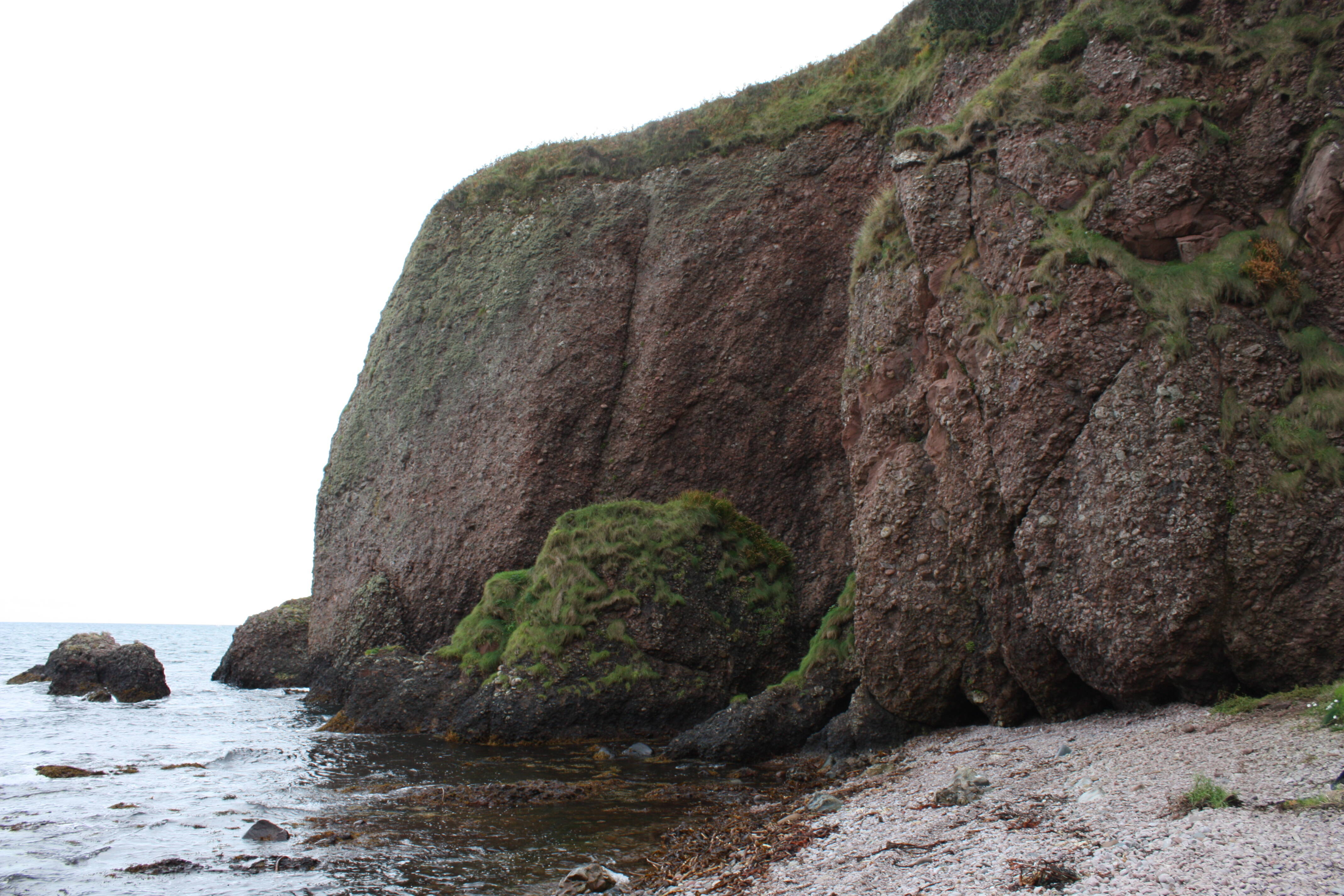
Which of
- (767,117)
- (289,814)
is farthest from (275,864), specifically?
(767,117)

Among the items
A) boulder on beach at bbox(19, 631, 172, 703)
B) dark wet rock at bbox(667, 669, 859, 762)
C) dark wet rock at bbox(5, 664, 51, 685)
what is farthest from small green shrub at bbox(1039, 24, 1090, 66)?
dark wet rock at bbox(5, 664, 51, 685)

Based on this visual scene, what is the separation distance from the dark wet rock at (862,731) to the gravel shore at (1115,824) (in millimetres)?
3283

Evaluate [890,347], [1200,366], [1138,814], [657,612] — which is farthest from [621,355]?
[1138,814]

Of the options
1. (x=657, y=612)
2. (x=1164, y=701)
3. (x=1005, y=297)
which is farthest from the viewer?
(x=657, y=612)

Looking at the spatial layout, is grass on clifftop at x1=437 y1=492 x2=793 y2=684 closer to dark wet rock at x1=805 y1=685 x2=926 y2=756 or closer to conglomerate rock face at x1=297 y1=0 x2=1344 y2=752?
conglomerate rock face at x1=297 y1=0 x2=1344 y2=752

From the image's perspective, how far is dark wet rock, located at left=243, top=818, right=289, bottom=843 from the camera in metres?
9.08

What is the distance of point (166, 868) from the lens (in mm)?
8180

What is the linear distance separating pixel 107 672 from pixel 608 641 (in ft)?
71.2

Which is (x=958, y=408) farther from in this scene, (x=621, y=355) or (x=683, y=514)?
(x=621, y=355)

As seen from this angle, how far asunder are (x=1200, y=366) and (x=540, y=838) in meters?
9.10

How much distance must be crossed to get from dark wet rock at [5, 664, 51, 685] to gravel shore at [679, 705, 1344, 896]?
37.4 metres

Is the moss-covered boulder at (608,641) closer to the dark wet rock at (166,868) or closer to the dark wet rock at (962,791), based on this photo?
the dark wet rock at (166,868)

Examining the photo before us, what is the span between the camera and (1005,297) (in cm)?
1136

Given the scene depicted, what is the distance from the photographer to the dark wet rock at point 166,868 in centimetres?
807
